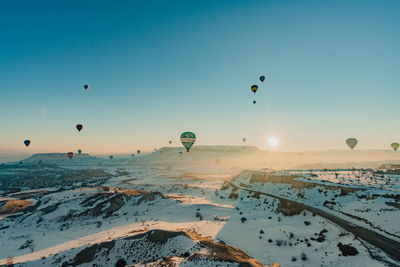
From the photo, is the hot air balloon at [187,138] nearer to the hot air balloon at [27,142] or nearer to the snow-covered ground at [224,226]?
the snow-covered ground at [224,226]

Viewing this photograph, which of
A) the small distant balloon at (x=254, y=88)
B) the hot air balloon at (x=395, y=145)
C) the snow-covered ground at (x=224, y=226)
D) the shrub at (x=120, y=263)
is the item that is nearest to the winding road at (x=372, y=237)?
the snow-covered ground at (x=224, y=226)

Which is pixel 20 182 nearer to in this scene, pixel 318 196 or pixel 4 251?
pixel 4 251

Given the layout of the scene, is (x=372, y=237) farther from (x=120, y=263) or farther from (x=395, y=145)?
(x=395, y=145)

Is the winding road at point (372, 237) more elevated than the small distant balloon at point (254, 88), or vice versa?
the small distant balloon at point (254, 88)

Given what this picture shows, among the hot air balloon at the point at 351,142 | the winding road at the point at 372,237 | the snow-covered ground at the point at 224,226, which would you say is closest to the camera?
the winding road at the point at 372,237

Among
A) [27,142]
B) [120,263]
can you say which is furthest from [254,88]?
[27,142]

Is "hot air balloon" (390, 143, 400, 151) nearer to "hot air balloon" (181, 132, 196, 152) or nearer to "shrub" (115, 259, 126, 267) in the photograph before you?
"hot air balloon" (181, 132, 196, 152)

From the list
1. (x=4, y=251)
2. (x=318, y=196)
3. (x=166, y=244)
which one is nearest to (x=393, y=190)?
(x=318, y=196)

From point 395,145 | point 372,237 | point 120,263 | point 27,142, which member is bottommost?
point 120,263

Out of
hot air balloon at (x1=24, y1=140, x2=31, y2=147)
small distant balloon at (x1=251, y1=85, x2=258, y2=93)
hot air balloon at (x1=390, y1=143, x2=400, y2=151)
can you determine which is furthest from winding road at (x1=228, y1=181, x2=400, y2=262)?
hot air balloon at (x1=24, y1=140, x2=31, y2=147)

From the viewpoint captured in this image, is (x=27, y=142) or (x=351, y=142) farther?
(x=27, y=142)
